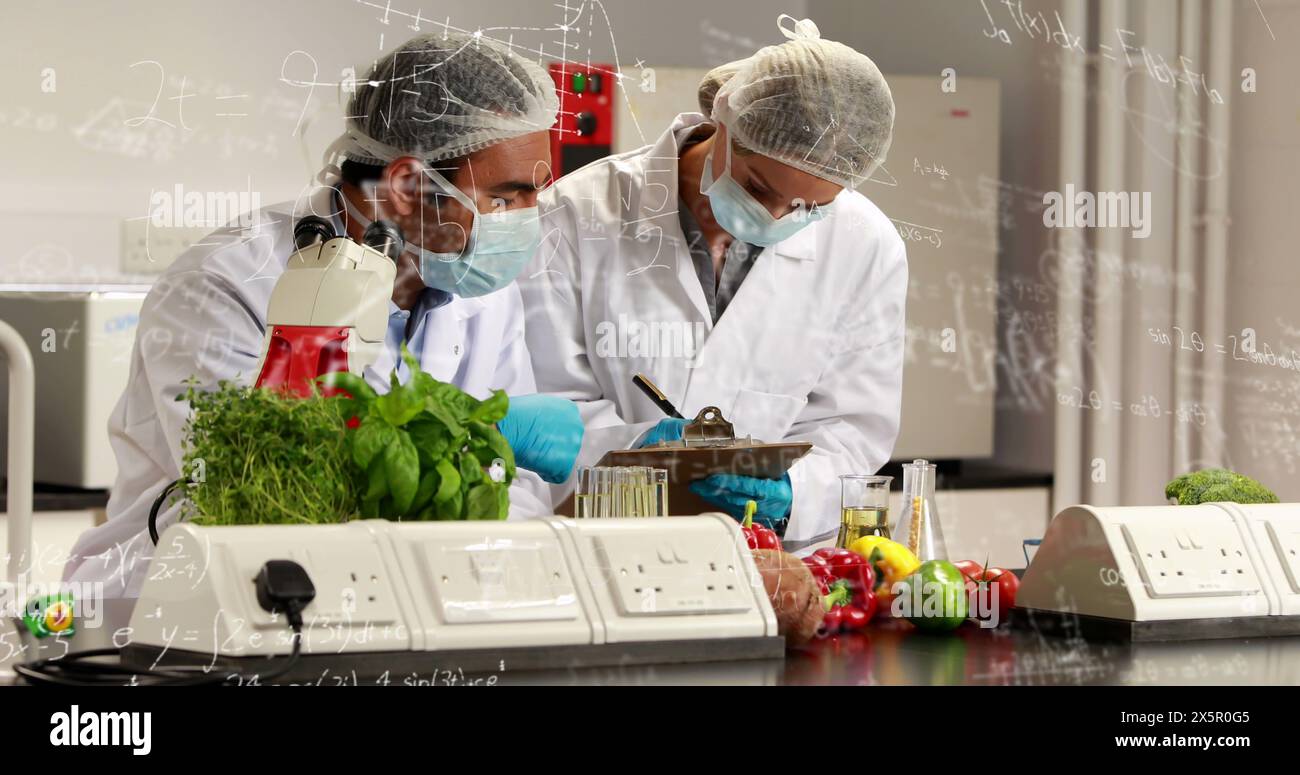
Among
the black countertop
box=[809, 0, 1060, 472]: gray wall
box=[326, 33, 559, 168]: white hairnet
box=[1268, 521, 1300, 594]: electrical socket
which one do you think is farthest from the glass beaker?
the black countertop

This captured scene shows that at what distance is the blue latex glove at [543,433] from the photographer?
1.69 m

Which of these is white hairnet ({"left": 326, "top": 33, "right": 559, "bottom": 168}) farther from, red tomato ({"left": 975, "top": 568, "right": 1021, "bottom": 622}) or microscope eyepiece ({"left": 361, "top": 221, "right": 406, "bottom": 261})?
red tomato ({"left": 975, "top": 568, "right": 1021, "bottom": 622})

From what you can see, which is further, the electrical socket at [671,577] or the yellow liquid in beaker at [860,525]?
the yellow liquid in beaker at [860,525]

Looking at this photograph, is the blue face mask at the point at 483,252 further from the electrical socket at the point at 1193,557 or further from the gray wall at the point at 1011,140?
the electrical socket at the point at 1193,557

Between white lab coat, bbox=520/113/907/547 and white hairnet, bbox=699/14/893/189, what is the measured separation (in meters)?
0.21

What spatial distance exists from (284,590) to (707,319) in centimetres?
113

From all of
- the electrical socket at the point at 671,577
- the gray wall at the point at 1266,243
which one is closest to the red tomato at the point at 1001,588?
the electrical socket at the point at 671,577

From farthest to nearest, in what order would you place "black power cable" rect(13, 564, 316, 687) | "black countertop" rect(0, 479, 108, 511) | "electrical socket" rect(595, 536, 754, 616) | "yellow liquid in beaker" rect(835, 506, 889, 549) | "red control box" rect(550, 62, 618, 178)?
"black countertop" rect(0, 479, 108, 511)
"red control box" rect(550, 62, 618, 178)
"yellow liquid in beaker" rect(835, 506, 889, 549)
"electrical socket" rect(595, 536, 754, 616)
"black power cable" rect(13, 564, 316, 687)

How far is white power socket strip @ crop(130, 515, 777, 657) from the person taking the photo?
0.93 metres

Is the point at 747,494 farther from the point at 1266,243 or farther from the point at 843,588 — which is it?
the point at 1266,243

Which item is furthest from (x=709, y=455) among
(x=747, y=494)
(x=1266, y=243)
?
(x=1266, y=243)

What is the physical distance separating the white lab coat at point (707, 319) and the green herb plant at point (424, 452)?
0.79 m

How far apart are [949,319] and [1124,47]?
0.86 metres

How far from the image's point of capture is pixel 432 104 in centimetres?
163
